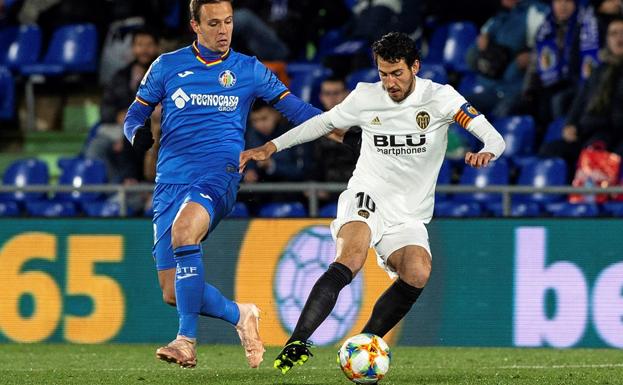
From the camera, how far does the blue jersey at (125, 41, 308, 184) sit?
8.30 metres

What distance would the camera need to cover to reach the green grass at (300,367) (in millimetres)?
8109

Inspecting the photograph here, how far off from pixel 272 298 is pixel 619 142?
11.6 feet

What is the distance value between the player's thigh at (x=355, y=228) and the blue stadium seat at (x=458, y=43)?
23.0ft

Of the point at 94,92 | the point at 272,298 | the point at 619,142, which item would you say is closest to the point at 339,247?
the point at 272,298

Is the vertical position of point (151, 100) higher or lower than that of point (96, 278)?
higher

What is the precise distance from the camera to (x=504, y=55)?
1405cm

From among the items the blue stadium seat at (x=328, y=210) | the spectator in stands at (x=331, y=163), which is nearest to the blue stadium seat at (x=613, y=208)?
the spectator in stands at (x=331, y=163)

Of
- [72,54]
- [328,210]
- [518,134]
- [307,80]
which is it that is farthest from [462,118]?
[72,54]

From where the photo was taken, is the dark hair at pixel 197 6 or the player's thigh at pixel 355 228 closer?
the player's thigh at pixel 355 228

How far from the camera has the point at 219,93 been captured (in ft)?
27.4

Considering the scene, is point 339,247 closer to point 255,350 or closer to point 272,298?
point 255,350

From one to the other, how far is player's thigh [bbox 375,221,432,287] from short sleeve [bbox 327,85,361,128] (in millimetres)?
642

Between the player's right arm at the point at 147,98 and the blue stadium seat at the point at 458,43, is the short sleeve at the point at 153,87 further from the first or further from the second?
the blue stadium seat at the point at 458,43

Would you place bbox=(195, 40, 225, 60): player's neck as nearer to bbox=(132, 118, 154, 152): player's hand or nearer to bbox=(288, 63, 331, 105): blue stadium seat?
bbox=(132, 118, 154, 152): player's hand
